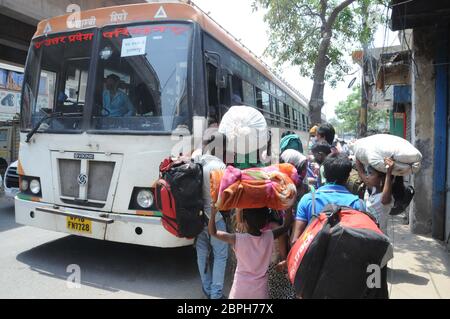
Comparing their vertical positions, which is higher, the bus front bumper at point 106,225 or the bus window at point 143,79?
the bus window at point 143,79

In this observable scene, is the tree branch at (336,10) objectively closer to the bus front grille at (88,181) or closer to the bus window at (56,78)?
the bus window at (56,78)

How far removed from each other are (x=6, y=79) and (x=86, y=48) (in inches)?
878

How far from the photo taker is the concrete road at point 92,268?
372 centimetres

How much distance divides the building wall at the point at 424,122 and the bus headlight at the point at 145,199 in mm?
4140

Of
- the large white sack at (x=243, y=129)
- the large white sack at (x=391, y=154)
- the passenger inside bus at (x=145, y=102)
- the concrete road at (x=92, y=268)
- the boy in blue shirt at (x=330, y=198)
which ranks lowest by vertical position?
the concrete road at (x=92, y=268)

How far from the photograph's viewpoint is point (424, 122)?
5.81m

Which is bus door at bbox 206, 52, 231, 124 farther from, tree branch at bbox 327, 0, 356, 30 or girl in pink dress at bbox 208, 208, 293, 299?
tree branch at bbox 327, 0, 356, 30

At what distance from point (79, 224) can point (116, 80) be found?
65.1 inches

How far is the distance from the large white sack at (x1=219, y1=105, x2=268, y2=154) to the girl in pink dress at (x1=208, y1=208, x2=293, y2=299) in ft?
2.61

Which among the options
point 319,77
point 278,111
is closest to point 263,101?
point 319,77

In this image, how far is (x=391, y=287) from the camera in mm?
3971

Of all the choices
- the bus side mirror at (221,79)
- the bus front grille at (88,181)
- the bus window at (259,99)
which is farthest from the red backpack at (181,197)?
the bus window at (259,99)
